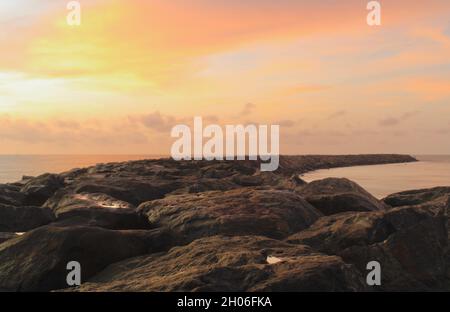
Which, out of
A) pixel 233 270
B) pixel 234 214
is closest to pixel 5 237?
pixel 234 214

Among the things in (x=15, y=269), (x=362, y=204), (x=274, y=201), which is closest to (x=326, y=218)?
(x=274, y=201)

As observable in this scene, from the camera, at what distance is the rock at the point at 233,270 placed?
7875 millimetres

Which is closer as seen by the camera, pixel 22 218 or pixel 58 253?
pixel 58 253

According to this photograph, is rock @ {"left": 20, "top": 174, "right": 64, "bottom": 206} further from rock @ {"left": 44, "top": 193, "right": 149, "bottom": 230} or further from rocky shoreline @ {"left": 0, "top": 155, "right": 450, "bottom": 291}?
rocky shoreline @ {"left": 0, "top": 155, "right": 450, "bottom": 291}

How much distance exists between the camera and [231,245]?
10180mm

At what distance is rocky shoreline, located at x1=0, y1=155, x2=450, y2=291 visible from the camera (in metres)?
A: 8.27

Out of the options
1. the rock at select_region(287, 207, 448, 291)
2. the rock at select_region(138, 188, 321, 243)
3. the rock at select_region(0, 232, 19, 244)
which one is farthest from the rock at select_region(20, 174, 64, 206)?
the rock at select_region(287, 207, 448, 291)

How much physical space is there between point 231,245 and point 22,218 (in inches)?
362

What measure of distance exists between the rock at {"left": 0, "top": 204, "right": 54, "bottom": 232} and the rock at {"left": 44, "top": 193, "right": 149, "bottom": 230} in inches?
17.8

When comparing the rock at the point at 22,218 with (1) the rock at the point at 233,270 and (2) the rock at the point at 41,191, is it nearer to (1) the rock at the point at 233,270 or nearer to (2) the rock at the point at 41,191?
(2) the rock at the point at 41,191

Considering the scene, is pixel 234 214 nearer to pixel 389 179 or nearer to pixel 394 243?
pixel 394 243

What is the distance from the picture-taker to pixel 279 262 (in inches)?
346
